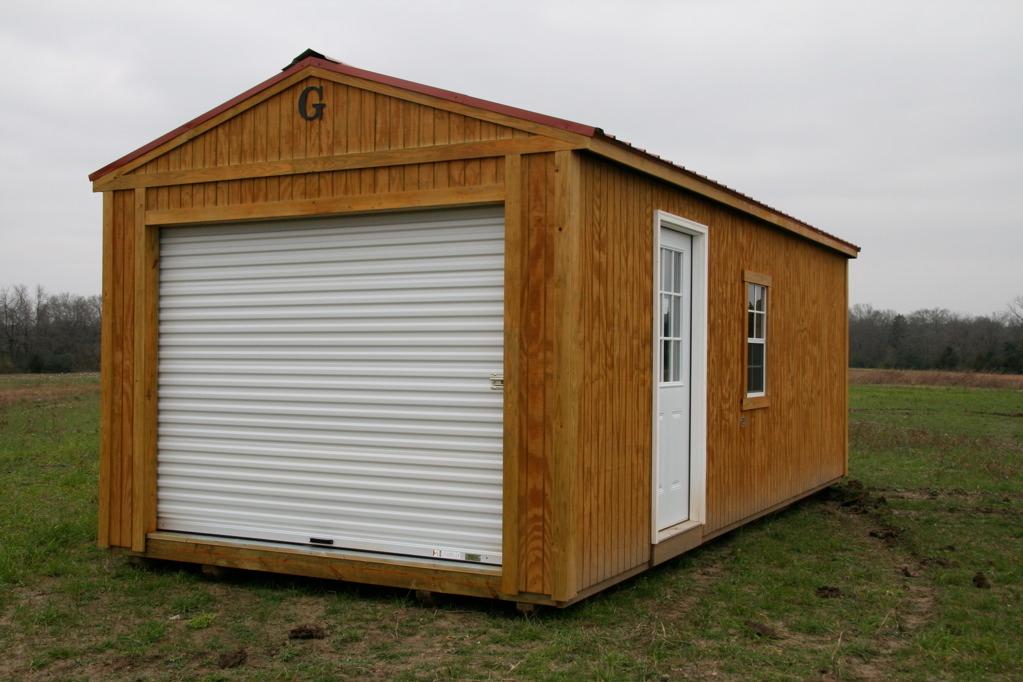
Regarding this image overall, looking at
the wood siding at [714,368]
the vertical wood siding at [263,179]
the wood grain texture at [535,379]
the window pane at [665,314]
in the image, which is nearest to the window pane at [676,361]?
the window pane at [665,314]

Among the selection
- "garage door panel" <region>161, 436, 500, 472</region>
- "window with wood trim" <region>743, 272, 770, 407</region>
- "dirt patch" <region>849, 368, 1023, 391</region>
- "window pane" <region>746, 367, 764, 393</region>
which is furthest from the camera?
"dirt patch" <region>849, 368, 1023, 391</region>

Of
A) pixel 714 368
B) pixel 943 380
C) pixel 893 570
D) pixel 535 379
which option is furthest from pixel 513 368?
pixel 943 380

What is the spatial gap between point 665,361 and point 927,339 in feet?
169

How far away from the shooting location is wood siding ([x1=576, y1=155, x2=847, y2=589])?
20.4 feet

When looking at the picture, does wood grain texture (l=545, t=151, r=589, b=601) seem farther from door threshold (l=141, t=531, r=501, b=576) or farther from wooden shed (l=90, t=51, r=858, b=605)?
door threshold (l=141, t=531, r=501, b=576)

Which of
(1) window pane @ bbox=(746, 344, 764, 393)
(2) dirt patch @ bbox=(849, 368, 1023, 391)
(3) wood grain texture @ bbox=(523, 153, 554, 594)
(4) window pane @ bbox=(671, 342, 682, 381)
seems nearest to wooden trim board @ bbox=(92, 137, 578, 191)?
(3) wood grain texture @ bbox=(523, 153, 554, 594)

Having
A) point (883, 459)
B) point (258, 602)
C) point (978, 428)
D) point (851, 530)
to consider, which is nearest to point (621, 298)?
point (258, 602)

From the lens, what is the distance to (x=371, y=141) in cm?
657

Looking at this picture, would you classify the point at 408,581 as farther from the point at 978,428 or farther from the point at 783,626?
the point at 978,428

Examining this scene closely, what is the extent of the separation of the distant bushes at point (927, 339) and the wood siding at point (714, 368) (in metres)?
38.8

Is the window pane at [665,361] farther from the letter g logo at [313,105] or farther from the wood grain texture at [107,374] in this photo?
the wood grain texture at [107,374]

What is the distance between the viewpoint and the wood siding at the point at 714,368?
621 cm

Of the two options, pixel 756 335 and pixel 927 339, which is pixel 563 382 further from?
pixel 927 339

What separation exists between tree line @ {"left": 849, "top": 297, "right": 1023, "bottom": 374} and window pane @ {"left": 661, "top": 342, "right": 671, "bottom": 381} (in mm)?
43017
